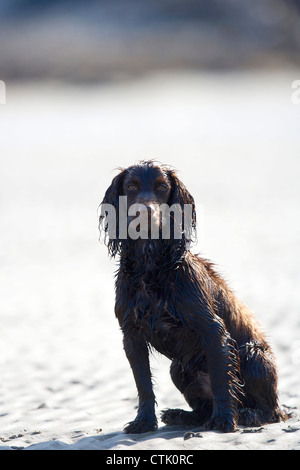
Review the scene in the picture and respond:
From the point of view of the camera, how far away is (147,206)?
16.8ft

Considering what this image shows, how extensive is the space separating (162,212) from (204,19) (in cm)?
5677

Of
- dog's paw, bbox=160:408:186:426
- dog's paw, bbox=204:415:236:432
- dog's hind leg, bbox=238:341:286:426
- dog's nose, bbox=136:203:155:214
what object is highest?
dog's nose, bbox=136:203:155:214

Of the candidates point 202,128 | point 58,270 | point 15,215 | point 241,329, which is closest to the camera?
point 241,329

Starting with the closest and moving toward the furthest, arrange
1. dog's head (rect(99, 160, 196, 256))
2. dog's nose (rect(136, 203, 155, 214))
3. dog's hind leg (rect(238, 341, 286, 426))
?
1. dog's nose (rect(136, 203, 155, 214))
2. dog's head (rect(99, 160, 196, 256))
3. dog's hind leg (rect(238, 341, 286, 426))

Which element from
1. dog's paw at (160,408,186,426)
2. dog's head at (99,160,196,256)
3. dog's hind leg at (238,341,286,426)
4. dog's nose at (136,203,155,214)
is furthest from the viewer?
dog's paw at (160,408,186,426)

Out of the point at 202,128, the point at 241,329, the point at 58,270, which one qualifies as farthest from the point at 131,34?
the point at 241,329

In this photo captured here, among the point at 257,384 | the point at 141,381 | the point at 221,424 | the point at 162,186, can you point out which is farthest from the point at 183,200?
the point at 221,424

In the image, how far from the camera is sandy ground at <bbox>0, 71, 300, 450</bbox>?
665 centimetres

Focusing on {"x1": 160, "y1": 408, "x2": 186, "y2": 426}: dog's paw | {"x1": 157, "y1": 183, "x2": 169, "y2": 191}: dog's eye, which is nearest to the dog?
{"x1": 157, "y1": 183, "x2": 169, "y2": 191}: dog's eye

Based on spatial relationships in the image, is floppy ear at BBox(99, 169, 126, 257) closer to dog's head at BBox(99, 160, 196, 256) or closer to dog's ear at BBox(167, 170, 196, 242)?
dog's head at BBox(99, 160, 196, 256)

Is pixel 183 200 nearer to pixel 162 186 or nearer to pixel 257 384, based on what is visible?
pixel 162 186

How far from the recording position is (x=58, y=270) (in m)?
15.0
